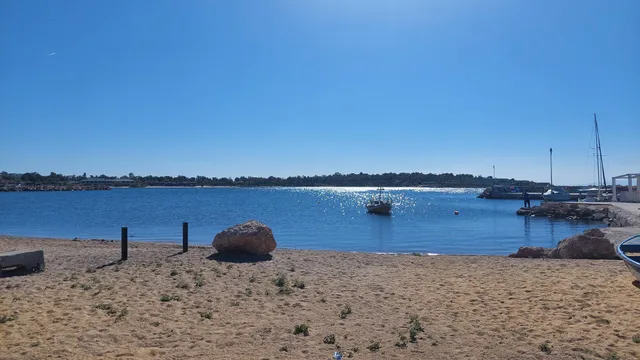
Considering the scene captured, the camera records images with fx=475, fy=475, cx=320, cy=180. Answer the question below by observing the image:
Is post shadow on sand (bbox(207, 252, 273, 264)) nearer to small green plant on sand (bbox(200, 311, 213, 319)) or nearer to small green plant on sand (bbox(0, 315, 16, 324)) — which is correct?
small green plant on sand (bbox(200, 311, 213, 319))

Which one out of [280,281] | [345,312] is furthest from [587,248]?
[345,312]

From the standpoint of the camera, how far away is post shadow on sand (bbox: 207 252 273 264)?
501 inches

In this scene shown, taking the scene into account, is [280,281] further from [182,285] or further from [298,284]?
[182,285]

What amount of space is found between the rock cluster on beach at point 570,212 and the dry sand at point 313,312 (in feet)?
117

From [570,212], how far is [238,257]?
1739 inches

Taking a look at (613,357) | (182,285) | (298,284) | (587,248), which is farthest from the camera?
(587,248)

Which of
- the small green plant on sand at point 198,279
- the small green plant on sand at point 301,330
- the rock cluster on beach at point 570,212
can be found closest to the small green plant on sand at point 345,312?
the small green plant on sand at point 301,330

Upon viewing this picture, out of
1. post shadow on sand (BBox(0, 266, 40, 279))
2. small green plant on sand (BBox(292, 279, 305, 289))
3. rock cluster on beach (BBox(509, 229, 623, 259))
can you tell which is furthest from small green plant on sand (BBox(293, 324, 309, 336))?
rock cluster on beach (BBox(509, 229, 623, 259))

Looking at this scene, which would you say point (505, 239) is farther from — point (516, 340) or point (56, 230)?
point (56, 230)

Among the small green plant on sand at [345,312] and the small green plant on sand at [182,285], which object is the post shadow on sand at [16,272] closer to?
the small green plant on sand at [182,285]

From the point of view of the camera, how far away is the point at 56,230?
3522 cm

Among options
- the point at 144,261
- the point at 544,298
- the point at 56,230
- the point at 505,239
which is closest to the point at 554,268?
the point at 544,298

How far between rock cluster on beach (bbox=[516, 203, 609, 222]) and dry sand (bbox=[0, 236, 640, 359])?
35.7 meters

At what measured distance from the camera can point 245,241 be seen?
13359mm
